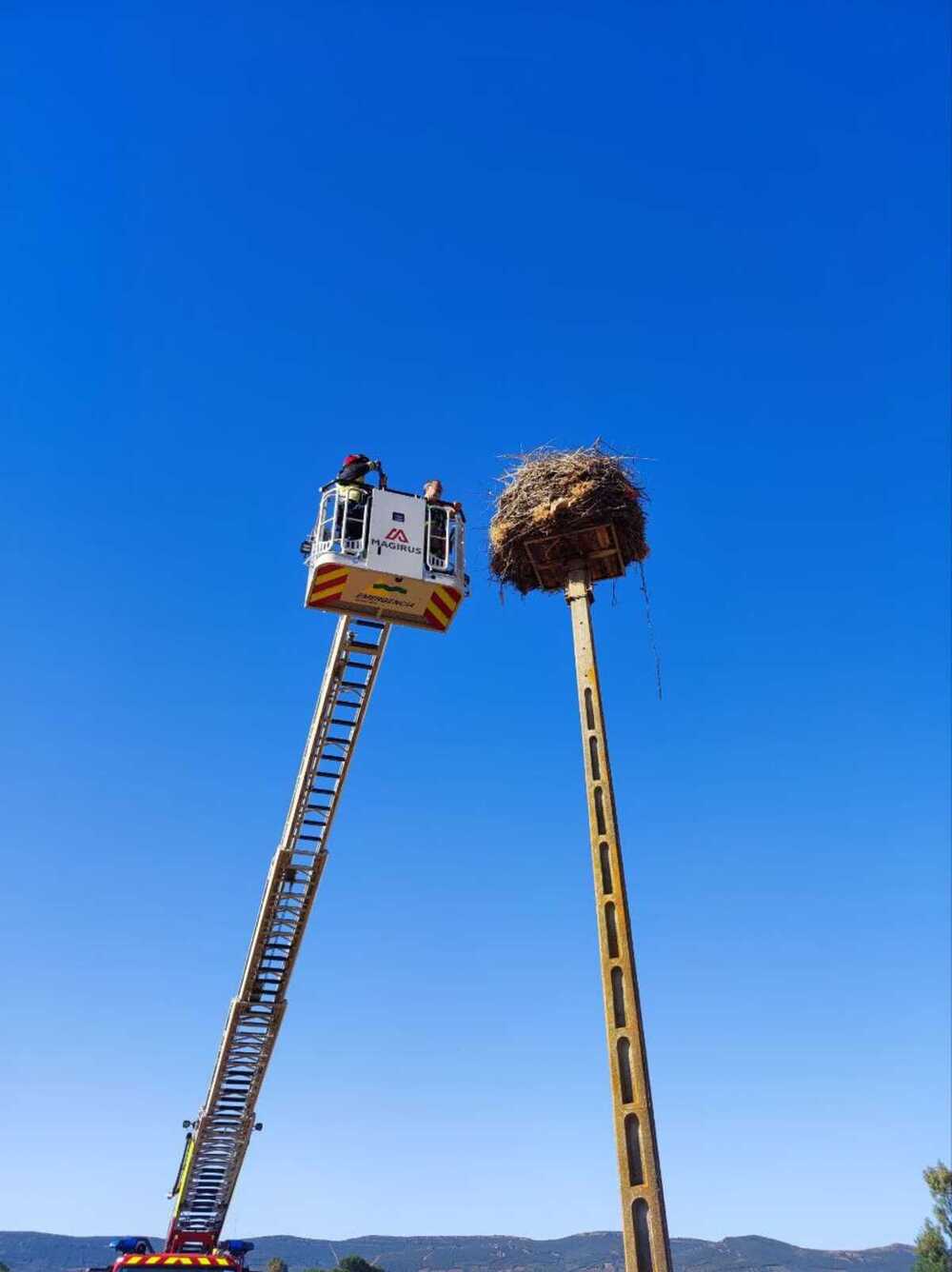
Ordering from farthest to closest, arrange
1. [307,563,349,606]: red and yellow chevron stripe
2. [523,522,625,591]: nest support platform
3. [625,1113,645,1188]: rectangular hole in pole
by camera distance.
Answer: [523,522,625,591]: nest support platform → [307,563,349,606]: red and yellow chevron stripe → [625,1113,645,1188]: rectangular hole in pole

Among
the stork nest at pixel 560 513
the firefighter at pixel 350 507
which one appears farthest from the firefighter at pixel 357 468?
the stork nest at pixel 560 513

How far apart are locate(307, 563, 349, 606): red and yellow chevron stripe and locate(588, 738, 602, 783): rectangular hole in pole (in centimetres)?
457

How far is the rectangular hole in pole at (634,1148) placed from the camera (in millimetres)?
12953

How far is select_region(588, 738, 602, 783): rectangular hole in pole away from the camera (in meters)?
15.7

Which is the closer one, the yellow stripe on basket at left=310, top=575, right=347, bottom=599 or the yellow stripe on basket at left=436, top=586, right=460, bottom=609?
the yellow stripe on basket at left=310, top=575, right=347, bottom=599

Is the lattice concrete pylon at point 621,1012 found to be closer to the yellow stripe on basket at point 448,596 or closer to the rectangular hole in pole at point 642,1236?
the rectangular hole in pole at point 642,1236

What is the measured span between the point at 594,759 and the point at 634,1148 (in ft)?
17.4

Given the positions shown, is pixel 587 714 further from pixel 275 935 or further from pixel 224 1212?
pixel 224 1212

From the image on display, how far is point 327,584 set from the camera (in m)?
13.9

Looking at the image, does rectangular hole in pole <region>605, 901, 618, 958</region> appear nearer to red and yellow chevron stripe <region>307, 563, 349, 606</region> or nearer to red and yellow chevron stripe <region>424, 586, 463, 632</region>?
red and yellow chevron stripe <region>424, 586, 463, 632</region>

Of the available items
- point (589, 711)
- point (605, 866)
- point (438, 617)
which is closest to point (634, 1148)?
point (605, 866)

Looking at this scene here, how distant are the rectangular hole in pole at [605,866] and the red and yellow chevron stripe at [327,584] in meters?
5.17

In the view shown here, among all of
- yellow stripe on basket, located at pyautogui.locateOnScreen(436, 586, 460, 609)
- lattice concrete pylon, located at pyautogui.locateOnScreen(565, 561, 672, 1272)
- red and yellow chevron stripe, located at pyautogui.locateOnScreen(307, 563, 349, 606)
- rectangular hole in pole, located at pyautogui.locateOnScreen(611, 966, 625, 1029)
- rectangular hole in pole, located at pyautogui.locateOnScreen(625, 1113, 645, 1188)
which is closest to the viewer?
lattice concrete pylon, located at pyautogui.locateOnScreen(565, 561, 672, 1272)

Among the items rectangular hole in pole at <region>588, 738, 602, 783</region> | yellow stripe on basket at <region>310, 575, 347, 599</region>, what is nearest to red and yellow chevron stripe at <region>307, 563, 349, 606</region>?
yellow stripe on basket at <region>310, 575, 347, 599</region>
